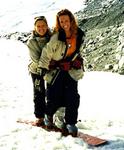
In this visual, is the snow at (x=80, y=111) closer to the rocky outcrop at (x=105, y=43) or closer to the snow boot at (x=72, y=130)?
the snow boot at (x=72, y=130)

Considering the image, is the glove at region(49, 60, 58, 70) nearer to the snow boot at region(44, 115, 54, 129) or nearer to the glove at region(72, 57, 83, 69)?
the glove at region(72, 57, 83, 69)

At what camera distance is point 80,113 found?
1141cm

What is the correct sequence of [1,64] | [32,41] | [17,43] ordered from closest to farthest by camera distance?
[32,41], [1,64], [17,43]

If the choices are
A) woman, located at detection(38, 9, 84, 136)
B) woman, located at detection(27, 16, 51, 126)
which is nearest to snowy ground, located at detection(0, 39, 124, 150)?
woman, located at detection(38, 9, 84, 136)

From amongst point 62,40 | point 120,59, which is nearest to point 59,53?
point 62,40

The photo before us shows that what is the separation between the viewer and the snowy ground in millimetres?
8242

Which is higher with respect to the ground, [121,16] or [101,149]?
[121,16]

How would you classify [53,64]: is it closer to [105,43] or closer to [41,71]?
[41,71]

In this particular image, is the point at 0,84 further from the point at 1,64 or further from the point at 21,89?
the point at 1,64

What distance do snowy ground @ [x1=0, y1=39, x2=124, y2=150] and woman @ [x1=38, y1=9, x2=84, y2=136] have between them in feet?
1.91

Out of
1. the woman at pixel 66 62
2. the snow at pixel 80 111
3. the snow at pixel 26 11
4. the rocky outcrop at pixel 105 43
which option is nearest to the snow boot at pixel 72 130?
the woman at pixel 66 62

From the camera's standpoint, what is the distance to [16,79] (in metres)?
17.9

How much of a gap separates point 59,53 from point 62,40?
0.23 meters

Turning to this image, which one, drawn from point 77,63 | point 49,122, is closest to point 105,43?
point 49,122
